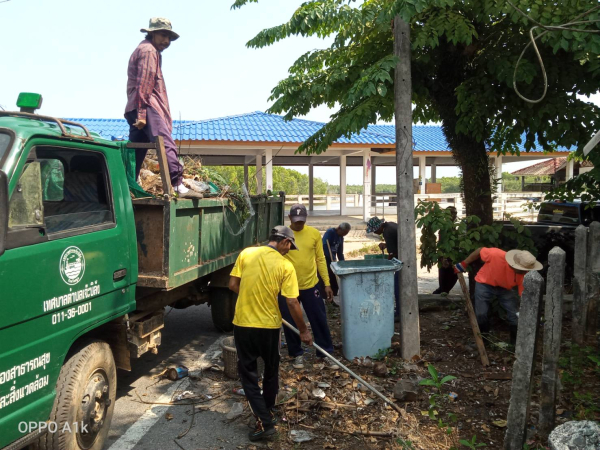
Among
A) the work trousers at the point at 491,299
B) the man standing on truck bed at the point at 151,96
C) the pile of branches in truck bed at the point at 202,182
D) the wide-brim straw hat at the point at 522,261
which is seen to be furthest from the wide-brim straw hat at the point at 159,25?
the work trousers at the point at 491,299

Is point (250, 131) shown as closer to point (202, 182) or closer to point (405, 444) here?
point (202, 182)

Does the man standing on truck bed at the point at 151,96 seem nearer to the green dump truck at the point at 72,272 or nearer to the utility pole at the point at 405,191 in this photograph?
the green dump truck at the point at 72,272

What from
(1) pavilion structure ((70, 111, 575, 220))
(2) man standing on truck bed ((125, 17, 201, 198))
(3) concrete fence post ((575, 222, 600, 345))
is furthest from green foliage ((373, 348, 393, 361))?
(1) pavilion structure ((70, 111, 575, 220))

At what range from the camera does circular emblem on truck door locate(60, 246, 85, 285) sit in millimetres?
2867

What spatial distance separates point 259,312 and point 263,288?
18cm

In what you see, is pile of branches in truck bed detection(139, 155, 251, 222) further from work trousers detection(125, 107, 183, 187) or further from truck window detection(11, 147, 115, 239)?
truck window detection(11, 147, 115, 239)

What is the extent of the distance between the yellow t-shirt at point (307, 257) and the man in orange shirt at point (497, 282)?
1.64m

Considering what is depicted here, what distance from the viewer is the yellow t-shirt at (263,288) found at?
139 inches

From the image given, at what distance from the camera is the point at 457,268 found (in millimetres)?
5480

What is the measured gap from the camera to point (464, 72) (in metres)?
6.25

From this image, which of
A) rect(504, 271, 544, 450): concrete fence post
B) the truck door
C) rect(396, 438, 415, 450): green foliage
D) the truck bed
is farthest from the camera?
the truck bed

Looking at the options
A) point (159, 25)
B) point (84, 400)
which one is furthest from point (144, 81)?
point (84, 400)

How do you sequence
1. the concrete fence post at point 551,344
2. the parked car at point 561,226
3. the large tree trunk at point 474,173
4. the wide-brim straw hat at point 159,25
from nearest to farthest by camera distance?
the concrete fence post at point 551,344 < the wide-brim straw hat at point 159,25 < the large tree trunk at point 474,173 < the parked car at point 561,226

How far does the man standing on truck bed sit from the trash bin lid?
1.63 metres
